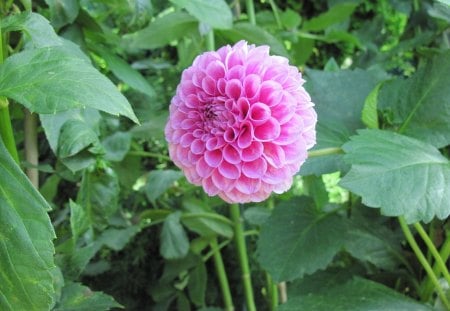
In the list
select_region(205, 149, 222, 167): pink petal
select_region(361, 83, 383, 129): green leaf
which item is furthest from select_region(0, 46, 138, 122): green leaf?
select_region(361, 83, 383, 129): green leaf


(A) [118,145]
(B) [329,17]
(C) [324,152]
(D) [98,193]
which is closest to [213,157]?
(C) [324,152]

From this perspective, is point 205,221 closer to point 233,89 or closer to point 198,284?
point 198,284

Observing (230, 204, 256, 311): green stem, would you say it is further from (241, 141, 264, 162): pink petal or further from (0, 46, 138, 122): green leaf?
(0, 46, 138, 122): green leaf

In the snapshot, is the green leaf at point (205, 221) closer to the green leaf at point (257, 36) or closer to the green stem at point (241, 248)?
the green stem at point (241, 248)

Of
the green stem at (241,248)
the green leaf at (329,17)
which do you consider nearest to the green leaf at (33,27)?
the green stem at (241,248)

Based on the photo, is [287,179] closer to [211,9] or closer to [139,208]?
[211,9]

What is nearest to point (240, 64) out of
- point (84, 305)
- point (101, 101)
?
point (101, 101)
